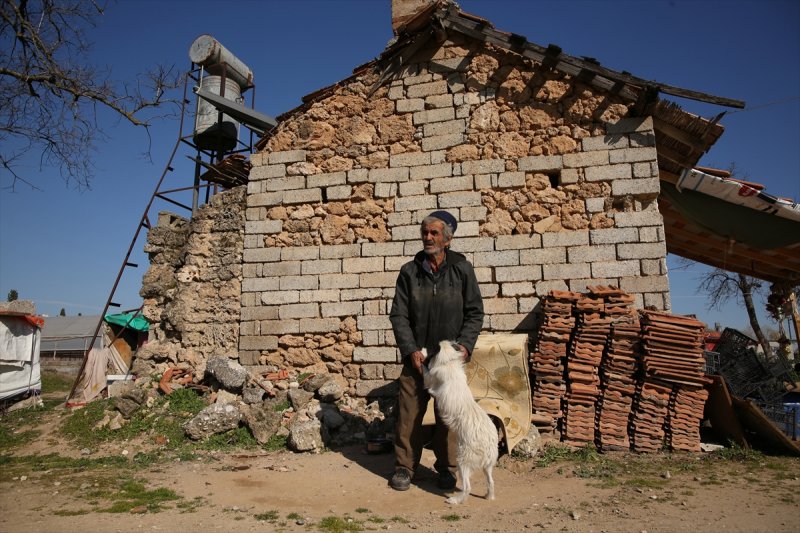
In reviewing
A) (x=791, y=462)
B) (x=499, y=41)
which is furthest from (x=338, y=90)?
(x=791, y=462)

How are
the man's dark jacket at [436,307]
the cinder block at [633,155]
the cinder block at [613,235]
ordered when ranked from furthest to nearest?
the cinder block at [633,155], the cinder block at [613,235], the man's dark jacket at [436,307]

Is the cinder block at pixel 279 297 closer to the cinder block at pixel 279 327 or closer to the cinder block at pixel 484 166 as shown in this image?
the cinder block at pixel 279 327

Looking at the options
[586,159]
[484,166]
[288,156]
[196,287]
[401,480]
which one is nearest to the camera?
[401,480]

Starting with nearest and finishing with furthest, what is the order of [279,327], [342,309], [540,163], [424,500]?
[424,500] → [540,163] → [342,309] → [279,327]

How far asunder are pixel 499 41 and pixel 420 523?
6.65 meters

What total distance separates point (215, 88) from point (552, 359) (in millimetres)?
13128

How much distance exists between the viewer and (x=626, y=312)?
227 inches

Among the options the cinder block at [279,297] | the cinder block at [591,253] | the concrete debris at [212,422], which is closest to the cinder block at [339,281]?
the cinder block at [279,297]

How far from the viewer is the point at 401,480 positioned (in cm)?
429

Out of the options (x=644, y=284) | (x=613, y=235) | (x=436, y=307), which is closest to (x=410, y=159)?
(x=613, y=235)

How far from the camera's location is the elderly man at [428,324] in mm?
4359

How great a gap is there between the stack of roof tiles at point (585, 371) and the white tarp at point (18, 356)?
40.7 feet

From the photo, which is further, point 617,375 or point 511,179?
point 511,179

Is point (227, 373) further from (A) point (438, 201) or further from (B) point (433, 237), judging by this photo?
(B) point (433, 237)
